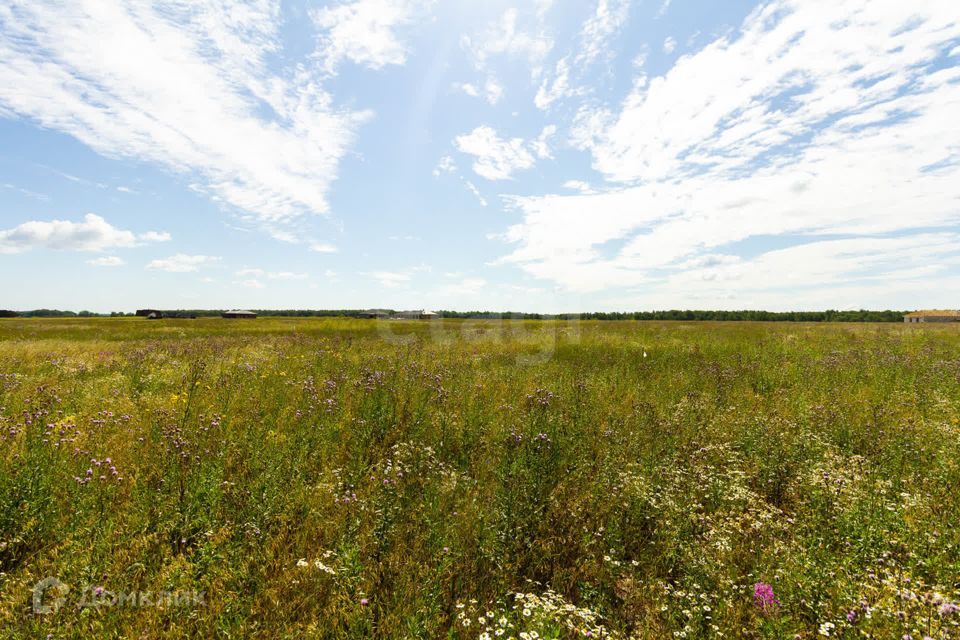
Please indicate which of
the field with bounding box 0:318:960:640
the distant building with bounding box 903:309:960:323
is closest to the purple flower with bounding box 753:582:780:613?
the field with bounding box 0:318:960:640

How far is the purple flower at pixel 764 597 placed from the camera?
8.88 ft

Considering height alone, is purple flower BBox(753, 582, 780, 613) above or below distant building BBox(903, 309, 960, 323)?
below

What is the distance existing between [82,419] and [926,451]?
12240mm

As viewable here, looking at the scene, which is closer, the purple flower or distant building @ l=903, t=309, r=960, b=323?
the purple flower

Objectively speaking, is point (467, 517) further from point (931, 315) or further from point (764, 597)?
point (931, 315)

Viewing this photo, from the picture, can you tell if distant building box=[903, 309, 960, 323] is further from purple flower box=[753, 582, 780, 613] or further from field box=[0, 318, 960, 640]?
purple flower box=[753, 582, 780, 613]

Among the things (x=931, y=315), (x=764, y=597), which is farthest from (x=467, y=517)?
(x=931, y=315)

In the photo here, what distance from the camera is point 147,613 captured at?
8.31 feet

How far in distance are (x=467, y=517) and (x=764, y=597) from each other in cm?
246

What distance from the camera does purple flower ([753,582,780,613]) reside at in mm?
2707

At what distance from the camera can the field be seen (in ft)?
8.65

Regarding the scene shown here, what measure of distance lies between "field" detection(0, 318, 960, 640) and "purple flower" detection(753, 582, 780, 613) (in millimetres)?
62

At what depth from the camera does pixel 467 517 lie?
3.83 meters

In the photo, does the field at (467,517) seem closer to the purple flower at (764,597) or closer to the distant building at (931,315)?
the purple flower at (764,597)
